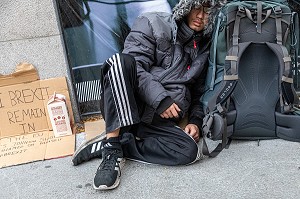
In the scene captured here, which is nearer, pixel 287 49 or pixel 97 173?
pixel 97 173

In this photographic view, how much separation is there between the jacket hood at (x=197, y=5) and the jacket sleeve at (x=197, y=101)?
0.33 metres

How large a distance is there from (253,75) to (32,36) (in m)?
1.98

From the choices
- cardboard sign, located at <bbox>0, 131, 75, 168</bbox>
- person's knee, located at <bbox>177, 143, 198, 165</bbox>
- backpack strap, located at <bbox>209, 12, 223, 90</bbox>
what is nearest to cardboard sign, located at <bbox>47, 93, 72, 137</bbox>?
cardboard sign, located at <bbox>0, 131, 75, 168</bbox>

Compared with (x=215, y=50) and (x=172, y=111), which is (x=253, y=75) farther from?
(x=172, y=111)

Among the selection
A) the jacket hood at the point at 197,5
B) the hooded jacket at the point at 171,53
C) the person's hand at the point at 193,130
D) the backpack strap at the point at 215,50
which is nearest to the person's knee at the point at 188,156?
the person's hand at the point at 193,130

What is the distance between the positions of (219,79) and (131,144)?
86 cm

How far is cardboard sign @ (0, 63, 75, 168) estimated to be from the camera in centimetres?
315

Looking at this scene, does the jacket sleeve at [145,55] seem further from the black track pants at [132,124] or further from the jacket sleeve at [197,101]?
the jacket sleeve at [197,101]

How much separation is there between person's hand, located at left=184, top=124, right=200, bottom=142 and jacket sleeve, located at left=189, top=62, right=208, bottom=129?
5 cm

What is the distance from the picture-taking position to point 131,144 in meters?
2.64

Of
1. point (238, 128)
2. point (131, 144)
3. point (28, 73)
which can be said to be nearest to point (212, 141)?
point (238, 128)

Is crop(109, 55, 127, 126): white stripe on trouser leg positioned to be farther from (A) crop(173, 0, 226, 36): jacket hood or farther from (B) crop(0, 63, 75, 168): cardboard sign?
(B) crop(0, 63, 75, 168): cardboard sign

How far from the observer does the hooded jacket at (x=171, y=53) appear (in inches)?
106

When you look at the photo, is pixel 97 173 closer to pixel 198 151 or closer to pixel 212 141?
A: pixel 198 151
